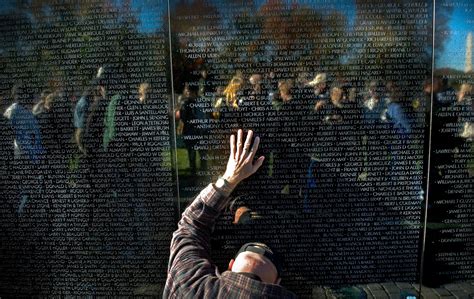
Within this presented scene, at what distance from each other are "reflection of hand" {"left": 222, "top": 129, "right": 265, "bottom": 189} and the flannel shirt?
0.20 m

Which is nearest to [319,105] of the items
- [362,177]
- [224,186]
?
[362,177]

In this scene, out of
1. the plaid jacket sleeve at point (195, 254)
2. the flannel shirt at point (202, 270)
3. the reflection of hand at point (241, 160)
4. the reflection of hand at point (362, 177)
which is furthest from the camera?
the reflection of hand at point (362, 177)

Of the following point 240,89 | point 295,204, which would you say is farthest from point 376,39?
point 295,204

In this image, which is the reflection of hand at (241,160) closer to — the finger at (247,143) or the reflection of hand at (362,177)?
the finger at (247,143)

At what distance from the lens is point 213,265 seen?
333 cm

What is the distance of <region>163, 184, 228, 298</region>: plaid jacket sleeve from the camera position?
2.97 meters

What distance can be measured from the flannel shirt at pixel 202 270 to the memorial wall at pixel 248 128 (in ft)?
1.45

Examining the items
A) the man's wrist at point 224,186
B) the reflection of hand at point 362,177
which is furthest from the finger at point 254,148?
the reflection of hand at point 362,177

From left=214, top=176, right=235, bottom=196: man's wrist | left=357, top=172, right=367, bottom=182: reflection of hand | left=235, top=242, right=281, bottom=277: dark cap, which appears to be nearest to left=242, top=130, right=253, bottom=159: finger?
left=214, top=176, right=235, bottom=196: man's wrist

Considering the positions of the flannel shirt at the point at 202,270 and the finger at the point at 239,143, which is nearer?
the flannel shirt at the point at 202,270

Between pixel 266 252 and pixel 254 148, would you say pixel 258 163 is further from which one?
pixel 266 252

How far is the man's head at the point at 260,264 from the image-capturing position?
3010mm

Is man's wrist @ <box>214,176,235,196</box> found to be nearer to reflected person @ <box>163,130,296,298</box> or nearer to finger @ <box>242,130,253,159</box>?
reflected person @ <box>163,130,296,298</box>

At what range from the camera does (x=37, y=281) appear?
423cm
